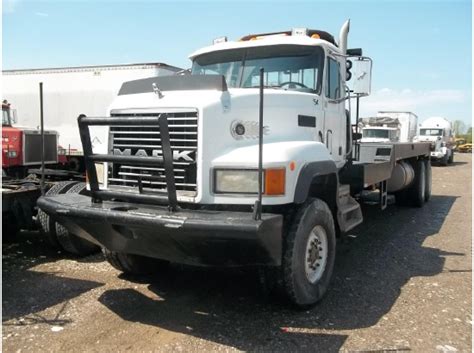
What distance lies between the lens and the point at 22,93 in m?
11.9

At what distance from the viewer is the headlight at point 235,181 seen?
375cm

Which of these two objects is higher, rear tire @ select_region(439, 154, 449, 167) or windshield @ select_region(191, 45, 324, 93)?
windshield @ select_region(191, 45, 324, 93)

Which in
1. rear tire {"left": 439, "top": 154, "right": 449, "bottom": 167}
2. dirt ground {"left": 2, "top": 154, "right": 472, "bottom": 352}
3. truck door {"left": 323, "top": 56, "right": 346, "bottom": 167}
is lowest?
dirt ground {"left": 2, "top": 154, "right": 472, "bottom": 352}

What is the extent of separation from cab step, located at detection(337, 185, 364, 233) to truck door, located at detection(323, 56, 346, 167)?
1.58 ft

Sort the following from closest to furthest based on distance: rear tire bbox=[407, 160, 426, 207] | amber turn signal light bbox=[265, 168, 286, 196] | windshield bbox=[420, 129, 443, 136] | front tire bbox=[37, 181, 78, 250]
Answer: amber turn signal light bbox=[265, 168, 286, 196] → front tire bbox=[37, 181, 78, 250] → rear tire bbox=[407, 160, 426, 207] → windshield bbox=[420, 129, 443, 136]

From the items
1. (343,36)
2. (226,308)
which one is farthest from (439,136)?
(226,308)

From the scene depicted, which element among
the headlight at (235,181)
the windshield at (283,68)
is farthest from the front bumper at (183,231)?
the windshield at (283,68)

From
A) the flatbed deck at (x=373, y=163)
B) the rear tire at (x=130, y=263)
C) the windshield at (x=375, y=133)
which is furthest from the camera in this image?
the windshield at (x=375, y=133)

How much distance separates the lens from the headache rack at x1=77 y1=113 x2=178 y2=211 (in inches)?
145

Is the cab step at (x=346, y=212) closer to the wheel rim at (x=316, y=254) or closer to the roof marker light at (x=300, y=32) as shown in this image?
the wheel rim at (x=316, y=254)

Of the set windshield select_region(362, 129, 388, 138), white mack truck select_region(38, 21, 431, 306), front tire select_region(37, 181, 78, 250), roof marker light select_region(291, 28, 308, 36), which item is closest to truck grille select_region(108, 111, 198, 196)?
white mack truck select_region(38, 21, 431, 306)

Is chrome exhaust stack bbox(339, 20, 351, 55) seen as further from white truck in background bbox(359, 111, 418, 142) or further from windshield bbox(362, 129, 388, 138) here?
white truck in background bbox(359, 111, 418, 142)

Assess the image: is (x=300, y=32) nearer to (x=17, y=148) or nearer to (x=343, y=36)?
(x=343, y=36)

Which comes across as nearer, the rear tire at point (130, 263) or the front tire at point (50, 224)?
the rear tire at point (130, 263)
